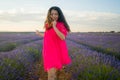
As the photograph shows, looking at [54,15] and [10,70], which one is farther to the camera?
[10,70]

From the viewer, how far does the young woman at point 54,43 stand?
4.29 m

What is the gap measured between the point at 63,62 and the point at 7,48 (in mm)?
9925

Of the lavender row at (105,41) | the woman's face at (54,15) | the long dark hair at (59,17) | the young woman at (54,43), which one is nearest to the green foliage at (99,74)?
the young woman at (54,43)

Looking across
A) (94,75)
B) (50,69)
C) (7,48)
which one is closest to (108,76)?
(94,75)

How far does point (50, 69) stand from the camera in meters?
4.28

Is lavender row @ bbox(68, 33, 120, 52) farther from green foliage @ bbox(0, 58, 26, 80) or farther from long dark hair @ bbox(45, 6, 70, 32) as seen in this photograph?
long dark hair @ bbox(45, 6, 70, 32)

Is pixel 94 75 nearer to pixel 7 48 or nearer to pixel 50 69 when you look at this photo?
pixel 50 69

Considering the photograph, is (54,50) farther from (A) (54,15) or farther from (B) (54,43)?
(A) (54,15)

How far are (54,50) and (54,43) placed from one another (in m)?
0.12

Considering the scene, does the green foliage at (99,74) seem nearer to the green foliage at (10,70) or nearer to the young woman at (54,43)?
the young woman at (54,43)

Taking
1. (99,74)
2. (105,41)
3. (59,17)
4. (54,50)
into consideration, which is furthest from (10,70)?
(105,41)

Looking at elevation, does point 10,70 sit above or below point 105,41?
above

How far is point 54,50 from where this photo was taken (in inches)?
171

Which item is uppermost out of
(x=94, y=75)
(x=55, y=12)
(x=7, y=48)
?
(x=55, y=12)
